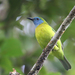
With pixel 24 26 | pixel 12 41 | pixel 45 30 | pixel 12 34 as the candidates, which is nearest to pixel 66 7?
pixel 45 30

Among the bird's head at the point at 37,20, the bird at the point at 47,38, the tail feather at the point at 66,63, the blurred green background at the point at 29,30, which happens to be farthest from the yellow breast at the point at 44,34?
the tail feather at the point at 66,63

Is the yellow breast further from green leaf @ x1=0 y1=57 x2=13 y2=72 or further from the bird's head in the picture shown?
green leaf @ x1=0 y1=57 x2=13 y2=72

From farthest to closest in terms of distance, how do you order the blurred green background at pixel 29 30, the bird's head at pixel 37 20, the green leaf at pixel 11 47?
the bird's head at pixel 37 20
the blurred green background at pixel 29 30
the green leaf at pixel 11 47

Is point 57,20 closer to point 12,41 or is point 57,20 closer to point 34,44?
point 34,44

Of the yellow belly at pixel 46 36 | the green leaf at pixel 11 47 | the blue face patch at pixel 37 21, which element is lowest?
the blue face patch at pixel 37 21

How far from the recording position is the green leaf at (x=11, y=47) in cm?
276

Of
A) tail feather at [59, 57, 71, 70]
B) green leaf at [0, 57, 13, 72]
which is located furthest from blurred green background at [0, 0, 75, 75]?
green leaf at [0, 57, 13, 72]

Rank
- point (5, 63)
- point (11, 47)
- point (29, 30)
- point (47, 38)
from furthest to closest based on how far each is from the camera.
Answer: point (29, 30)
point (47, 38)
point (5, 63)
point (11, 47)

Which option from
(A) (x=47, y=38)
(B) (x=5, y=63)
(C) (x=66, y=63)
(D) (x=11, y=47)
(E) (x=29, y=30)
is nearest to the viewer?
(D) (x=11, y=47)

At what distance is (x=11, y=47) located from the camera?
2.80 metres

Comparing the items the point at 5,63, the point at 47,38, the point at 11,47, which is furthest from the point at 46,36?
the point at 5,63

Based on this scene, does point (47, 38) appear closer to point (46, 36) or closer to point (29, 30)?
point (46, 36)

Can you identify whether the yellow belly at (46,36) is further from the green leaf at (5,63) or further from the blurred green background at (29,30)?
the green leaf at (5,63)

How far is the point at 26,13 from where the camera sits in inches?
148
